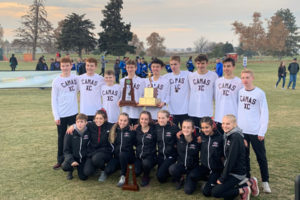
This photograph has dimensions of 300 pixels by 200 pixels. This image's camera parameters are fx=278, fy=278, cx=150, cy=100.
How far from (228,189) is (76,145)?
2706 millimetres

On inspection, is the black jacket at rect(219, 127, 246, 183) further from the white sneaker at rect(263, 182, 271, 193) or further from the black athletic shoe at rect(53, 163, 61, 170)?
Result: the black athletic shoe at rect(53, 163, 61, 170)

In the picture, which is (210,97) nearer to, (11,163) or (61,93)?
(61,93)

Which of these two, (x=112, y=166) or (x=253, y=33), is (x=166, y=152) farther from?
(x=253, y=33)

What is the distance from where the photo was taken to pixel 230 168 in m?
4.05

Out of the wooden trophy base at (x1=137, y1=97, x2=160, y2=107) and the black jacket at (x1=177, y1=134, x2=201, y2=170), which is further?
the wooden trophy base at (x1=137, y1=97, x2=160, y2=107)

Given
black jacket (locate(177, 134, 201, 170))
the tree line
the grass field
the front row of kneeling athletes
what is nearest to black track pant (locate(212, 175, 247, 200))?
the front row of kneeling athletes

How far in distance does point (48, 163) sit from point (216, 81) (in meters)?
3.71

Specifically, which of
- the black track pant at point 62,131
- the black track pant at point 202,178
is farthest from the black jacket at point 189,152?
the black track pant at point 62,131

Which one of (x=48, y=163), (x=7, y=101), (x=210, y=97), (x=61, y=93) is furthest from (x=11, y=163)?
(x=7, y=101)

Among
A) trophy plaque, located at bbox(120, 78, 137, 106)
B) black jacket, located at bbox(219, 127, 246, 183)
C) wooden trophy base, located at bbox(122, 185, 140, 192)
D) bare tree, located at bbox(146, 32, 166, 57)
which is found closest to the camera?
black jacket, located at bbox(219, 127, 246, 183)

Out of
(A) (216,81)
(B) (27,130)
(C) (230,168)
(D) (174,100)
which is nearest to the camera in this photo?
(C) (230,168)

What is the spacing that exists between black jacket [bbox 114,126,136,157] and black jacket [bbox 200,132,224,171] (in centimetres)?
132

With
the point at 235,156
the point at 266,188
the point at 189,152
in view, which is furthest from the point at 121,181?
the point at 266,188

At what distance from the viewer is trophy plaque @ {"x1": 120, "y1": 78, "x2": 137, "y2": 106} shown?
5.34 metres
